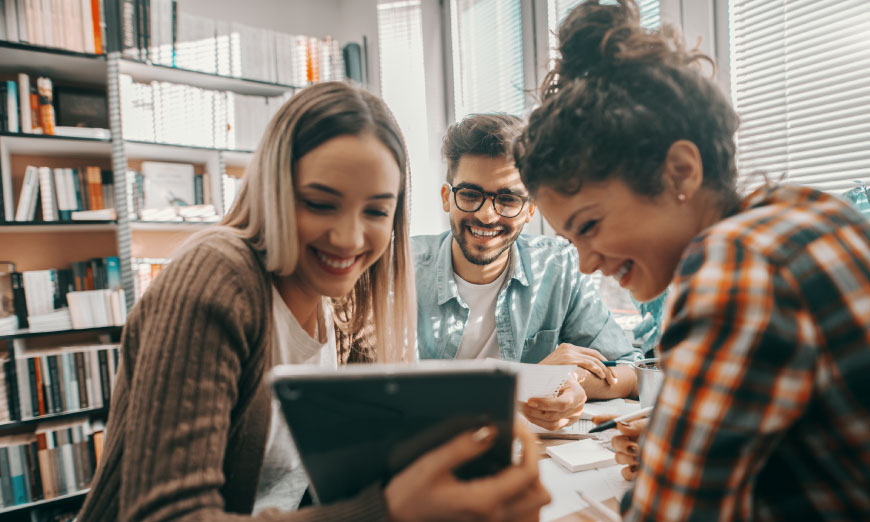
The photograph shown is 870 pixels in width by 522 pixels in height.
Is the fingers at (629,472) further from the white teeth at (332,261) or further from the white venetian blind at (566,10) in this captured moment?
the white venetian blind at (566,10)

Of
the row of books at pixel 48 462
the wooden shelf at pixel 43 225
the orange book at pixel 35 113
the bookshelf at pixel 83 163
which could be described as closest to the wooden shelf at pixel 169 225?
the bookshelf at pixel 83 163

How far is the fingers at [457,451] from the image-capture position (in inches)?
20.7

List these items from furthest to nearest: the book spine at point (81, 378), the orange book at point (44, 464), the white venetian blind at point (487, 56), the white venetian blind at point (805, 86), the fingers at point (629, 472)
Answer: the white venetian blind at point (487, 56), the book spine at point (81, 378), the orange book at point (44, 464), the white venetian blind at point (805, 86), the fingers at point (629, 472)

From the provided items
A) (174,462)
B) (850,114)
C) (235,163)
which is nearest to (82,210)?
(235,163)

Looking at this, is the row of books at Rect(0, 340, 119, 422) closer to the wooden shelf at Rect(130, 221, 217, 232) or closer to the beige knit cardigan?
the wooden shelf at Rect(130, 221, 217, 232)

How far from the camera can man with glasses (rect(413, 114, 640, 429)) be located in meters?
1.66

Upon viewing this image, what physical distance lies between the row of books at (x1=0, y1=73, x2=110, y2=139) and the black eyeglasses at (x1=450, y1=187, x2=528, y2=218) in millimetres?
1822

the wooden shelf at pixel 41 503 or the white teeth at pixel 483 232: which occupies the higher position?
the white teeth at pixel 483 232

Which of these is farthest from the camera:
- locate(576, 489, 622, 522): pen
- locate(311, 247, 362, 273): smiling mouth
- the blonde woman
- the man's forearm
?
the man's forearm

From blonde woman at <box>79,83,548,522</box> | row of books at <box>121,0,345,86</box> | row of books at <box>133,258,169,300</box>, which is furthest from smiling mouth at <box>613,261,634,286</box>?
row of books at <box>121,0,345,86</box>

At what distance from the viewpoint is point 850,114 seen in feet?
5.04

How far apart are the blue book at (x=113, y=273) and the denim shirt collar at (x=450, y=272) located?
5.41 ft

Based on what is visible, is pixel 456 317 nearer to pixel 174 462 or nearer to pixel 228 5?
pixel 174 462

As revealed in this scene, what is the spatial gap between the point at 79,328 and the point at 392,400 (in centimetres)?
242
